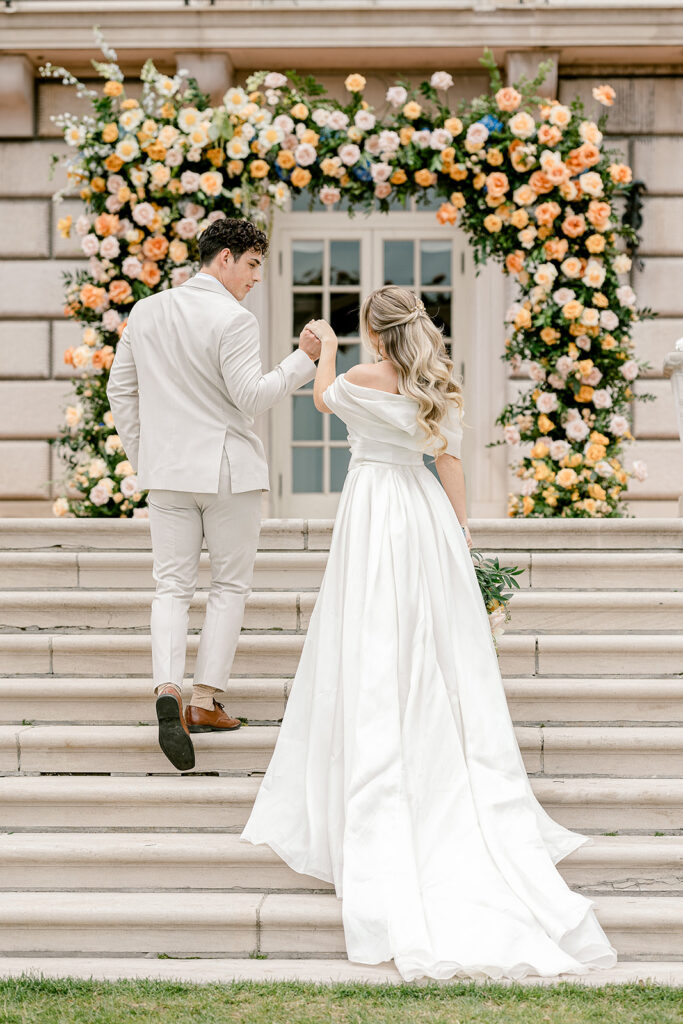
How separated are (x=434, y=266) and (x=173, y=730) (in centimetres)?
698

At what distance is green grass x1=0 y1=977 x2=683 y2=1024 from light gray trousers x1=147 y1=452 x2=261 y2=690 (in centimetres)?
135

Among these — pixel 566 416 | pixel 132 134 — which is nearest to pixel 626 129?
pixel 566 416

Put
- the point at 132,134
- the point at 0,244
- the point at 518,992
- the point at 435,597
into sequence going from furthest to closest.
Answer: the point at 0,244
the point at 132,134
the point at 435,597
the point at 518,992

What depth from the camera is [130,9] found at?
9195mm

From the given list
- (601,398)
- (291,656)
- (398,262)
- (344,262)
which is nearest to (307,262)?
(344,262)

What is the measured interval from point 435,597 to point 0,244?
7463 mm

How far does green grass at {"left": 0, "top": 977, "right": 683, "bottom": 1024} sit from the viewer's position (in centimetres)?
298

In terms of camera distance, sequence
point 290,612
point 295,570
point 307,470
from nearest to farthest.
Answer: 1. point 290,612
2. point 295,570
3. point 307,470

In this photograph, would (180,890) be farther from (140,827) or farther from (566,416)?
(566,416)

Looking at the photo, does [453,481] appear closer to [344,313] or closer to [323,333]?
[323,333]

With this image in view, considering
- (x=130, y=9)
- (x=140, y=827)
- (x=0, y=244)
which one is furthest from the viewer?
(x=0, y=244)

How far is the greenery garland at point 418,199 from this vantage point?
7.96 metres

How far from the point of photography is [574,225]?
8.07 meters

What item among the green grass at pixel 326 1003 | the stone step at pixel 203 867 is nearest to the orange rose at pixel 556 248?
the stone step at pixel 203 867
